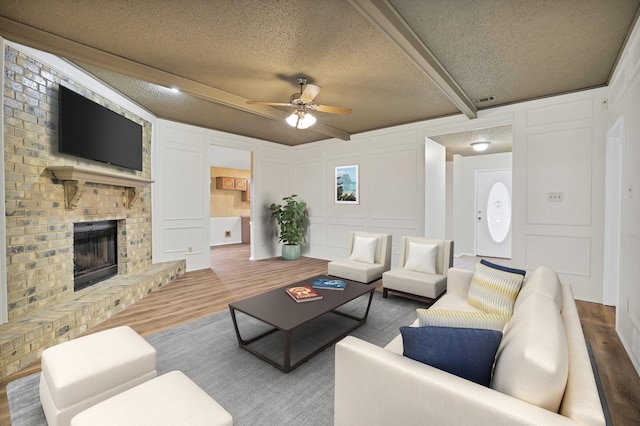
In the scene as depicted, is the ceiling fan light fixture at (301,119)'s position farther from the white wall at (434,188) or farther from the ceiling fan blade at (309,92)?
the white wall at (434,188)

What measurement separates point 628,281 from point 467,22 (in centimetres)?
252

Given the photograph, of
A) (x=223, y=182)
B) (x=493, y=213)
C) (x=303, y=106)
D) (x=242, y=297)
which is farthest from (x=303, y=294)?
(x=223, y=182)

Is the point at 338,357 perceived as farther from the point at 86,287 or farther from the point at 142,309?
the point at 86,287

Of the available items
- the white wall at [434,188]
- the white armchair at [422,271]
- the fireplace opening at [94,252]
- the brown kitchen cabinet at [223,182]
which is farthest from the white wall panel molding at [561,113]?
the brown kitchen cabinet at [223,182]

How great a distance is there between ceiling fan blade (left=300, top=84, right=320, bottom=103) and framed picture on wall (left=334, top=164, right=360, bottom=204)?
2858 mm

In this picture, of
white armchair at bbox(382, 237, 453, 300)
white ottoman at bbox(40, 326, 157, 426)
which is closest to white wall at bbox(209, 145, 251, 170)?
white armchair at bbox(382, 237, 453, 300)

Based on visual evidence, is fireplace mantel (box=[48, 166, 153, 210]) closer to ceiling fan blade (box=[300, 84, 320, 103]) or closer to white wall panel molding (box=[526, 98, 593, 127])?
ceiling fan blade (box=[300, 84, 320, 103])

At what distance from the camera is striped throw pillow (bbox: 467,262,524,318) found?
2127 millimetres

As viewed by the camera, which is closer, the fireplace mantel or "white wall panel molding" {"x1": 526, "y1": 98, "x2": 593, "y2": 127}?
the fireplace mantel

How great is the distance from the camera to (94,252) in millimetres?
3674

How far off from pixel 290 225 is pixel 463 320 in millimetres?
5336

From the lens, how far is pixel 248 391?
1.94m

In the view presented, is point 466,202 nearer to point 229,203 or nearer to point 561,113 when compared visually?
point 561,113

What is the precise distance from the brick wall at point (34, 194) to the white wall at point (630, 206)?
16.2 feet
